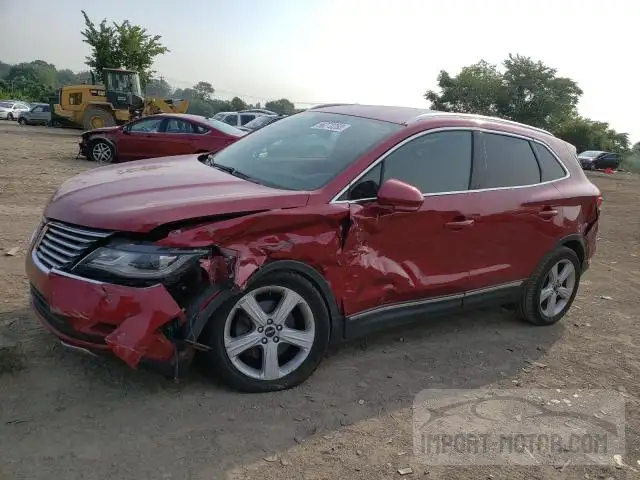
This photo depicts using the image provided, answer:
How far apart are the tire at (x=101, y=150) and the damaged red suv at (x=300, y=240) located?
35.8ft

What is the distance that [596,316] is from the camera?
18.7 ft

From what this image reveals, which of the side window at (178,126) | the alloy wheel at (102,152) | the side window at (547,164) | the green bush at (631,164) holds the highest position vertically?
the side window at (547,164)

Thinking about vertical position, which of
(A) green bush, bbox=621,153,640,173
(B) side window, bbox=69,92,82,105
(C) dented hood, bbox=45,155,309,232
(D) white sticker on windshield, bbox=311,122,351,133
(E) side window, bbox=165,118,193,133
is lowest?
(A) green bush, bbox=621,153,640,173

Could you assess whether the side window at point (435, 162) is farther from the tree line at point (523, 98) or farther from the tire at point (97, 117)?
the tree line at point (523, 98)

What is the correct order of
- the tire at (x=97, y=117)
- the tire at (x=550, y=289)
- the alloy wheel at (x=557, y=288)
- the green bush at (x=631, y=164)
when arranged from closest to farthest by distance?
the tire at (x=550, y=289), the alloy wheel at (x=557, y=288), the tire at (x=97, y=117), the green bush at (x=631, y=164)

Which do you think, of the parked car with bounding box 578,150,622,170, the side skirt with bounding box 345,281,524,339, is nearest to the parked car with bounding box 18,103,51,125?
the parked car with bounding box 578,150,622,170

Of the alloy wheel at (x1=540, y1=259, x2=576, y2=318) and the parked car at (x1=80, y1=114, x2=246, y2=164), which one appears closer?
the alloy wheel at (x1=540, y1=259, x2=576, y2=318)

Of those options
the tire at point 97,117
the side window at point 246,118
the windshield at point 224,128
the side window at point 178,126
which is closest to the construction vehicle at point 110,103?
the tire at point 97,117

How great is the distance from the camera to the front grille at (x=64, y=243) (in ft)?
10.3

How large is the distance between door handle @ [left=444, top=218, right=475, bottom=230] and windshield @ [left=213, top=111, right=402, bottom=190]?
771mm

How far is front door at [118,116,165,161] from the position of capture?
14125 millimetres

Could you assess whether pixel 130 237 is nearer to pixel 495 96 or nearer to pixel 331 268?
pixel 331 268

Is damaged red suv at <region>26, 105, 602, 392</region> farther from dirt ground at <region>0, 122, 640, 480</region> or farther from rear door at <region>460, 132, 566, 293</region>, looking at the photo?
dirt ground at <region>0, 122, 640, 480</region>

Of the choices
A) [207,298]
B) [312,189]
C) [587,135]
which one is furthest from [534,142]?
[587,135]
